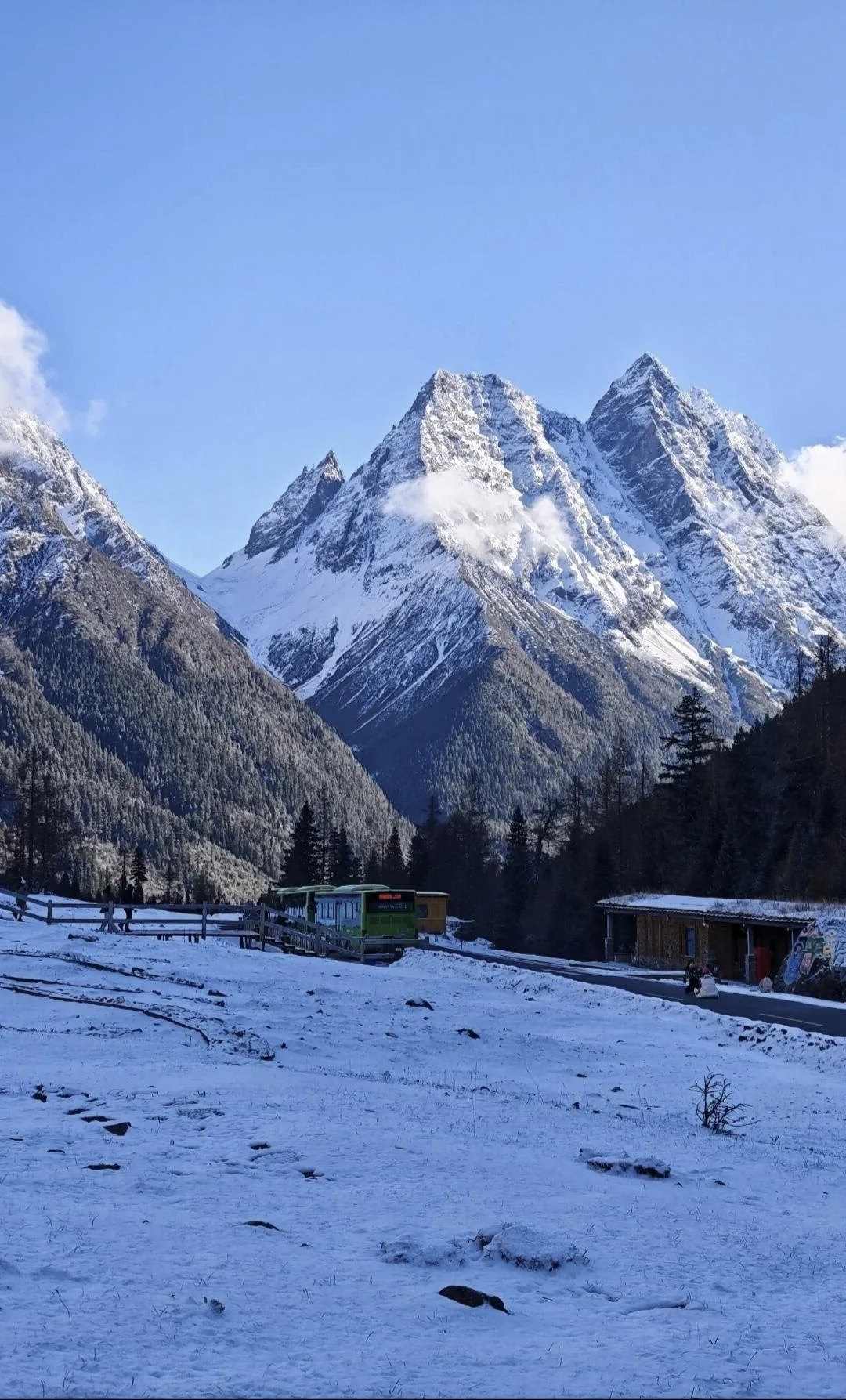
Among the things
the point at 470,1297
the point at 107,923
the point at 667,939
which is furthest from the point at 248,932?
the point at 470,1297

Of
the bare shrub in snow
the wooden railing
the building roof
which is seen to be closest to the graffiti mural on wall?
the building roof

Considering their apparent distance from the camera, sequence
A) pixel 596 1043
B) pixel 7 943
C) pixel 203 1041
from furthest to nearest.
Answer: pixel 7 943 → pixel 596 1043 → pixel 203 1041

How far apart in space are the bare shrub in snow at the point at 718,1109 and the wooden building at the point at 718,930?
2889cm

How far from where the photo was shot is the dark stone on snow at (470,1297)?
852cm

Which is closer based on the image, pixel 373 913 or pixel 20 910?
pixel 20 910

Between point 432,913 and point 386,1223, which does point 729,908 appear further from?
point 386,1223

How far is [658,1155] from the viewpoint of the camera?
1435 centimetres

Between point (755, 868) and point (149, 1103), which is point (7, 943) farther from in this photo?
point (755, 868)

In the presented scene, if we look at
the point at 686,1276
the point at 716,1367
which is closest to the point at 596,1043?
the point at 686,1276

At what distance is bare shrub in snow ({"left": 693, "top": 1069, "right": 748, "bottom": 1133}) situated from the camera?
16875 millimetres

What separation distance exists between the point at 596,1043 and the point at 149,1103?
1456cm

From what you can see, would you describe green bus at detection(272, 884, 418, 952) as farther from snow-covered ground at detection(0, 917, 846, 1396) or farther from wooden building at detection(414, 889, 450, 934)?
snow-covered ground at detection(0, 917, 846, 1396)

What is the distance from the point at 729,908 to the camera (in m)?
55.0

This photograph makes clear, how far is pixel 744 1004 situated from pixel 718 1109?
65.9ft
